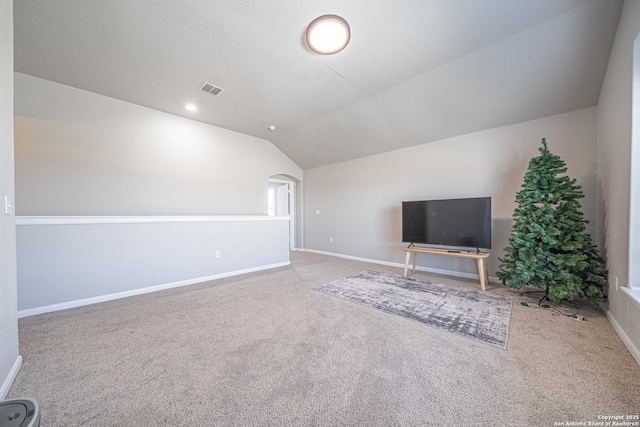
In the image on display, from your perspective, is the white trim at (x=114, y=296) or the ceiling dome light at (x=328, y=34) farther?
the white trim at (x=114, y=296)

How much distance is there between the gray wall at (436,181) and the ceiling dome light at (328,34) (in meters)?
2.64

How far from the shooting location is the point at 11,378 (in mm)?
1382

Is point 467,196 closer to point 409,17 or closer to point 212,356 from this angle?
point 409,17

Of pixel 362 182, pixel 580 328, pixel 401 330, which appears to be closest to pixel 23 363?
pixel 401 330

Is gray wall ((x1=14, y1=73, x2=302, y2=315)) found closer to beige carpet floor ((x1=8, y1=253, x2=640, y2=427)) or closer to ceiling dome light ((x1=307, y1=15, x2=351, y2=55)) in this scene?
beige carpet floor ((x1=8, y1=253, x2=640, y2=427))

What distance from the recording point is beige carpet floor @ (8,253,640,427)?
117 centimetres

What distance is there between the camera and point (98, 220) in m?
2.76

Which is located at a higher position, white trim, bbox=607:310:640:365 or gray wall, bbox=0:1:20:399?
gray wall, bbox=0:1:20:399

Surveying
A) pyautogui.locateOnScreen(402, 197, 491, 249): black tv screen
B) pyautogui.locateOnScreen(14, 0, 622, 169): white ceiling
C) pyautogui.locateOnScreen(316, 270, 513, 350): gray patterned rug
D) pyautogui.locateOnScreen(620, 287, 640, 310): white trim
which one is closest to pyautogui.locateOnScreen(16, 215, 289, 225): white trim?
pyautogui.locateOnScreen(14, 0, 622, 169): white ceiling

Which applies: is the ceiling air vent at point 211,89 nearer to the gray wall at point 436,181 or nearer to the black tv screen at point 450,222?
the gray wall at point 436,181

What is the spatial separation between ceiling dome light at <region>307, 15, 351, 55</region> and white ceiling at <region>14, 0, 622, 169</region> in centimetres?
6

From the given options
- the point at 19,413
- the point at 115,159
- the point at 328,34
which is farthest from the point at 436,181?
the point at 115,159

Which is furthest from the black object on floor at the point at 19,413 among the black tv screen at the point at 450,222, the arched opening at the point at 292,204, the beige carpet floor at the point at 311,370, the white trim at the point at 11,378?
the arched opening at the point at 292,204

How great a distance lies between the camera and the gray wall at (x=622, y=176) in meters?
1.68
